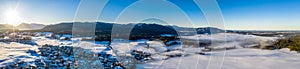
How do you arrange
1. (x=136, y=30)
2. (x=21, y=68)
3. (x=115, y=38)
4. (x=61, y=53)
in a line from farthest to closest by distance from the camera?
1. (x=136, y=30)
2. (x=115, y=38)
3. (x=61, y=53)
4. (x=21, y=68)

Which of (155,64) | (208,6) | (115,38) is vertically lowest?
(155,64)

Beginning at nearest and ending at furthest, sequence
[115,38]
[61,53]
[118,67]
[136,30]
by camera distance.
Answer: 1. [118,67]
2. [61,53]
3. [115,38]
4. [136,30]

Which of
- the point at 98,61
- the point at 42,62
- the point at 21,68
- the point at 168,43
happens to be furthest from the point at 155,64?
the point at 168,43

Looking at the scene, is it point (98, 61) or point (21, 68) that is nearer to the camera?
point (21, 68)

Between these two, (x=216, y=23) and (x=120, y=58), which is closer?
(x=216, y=23)

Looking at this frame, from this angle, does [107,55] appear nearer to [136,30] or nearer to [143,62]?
[143,62]

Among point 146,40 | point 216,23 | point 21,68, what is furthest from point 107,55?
point 146,40

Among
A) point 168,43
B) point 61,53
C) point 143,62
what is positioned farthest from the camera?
point 168,43

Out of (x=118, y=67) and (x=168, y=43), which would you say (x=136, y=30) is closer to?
(x=168, y=43)

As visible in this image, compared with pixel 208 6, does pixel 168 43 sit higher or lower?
lower
